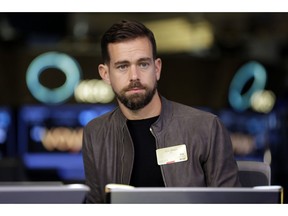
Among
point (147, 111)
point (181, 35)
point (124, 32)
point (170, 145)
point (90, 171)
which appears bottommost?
point (90, 171)

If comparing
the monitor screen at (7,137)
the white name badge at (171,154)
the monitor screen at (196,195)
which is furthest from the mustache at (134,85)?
the monitor screen at (7,137)

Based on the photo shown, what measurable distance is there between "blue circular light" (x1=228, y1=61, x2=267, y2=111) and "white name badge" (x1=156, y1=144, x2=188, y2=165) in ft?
20.6

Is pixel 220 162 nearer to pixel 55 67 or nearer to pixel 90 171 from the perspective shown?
pixel 90 171

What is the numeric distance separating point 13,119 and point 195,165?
612 cm

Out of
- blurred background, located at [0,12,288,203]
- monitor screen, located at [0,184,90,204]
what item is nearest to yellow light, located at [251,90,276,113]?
blurred background, located at [0,12,288,203]

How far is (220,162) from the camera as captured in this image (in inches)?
123

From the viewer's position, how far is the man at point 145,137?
312cm

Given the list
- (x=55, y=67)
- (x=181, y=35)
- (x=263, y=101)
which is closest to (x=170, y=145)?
(x=55, y=67)

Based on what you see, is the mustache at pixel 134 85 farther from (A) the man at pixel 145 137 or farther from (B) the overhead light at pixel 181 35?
(B) the overhead light at pixel 181 35

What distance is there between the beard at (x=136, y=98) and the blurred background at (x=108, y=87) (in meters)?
5.58

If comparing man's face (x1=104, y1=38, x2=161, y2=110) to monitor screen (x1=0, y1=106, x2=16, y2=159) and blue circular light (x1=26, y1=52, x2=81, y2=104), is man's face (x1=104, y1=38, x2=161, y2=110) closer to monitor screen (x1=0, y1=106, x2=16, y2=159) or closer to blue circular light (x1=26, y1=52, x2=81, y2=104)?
monitor screen (x1=0, y1=106, x2=16, y2=159)

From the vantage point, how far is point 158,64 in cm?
326

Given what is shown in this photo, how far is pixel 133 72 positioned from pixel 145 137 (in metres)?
0.33
